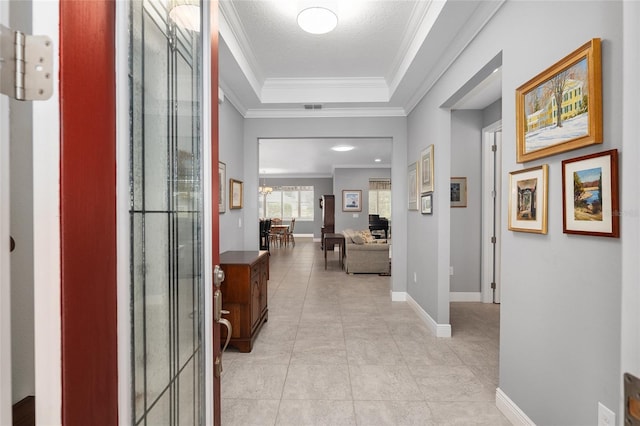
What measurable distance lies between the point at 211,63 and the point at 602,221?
162cm

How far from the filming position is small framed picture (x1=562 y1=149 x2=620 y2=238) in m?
1.18

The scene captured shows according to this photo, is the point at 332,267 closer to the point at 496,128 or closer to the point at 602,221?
the point at 496,128

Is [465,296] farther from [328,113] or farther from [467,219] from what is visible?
[328,113]

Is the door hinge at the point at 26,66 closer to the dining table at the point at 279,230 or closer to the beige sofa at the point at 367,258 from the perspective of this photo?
the beige sofa at the point at 367,258

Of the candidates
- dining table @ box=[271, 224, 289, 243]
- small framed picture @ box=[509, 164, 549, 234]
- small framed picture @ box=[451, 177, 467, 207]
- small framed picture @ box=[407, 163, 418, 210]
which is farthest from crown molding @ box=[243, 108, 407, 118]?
dining table @ box=[271, 224, 289, 243]

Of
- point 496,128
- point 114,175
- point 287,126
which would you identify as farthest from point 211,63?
point 496,128

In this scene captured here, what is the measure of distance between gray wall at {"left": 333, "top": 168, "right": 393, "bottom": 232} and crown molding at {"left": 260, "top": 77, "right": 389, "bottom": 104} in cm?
627

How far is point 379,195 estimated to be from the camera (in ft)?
34.0

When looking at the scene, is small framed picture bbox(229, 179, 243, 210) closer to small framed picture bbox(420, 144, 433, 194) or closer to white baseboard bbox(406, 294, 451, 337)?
small framed picture bbox(420, 144, 433, 194)

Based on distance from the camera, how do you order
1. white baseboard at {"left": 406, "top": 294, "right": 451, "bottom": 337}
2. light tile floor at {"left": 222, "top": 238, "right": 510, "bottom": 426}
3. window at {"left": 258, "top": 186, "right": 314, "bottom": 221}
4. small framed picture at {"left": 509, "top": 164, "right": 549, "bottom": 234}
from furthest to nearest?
window at {"left": 258, "top": 186, "right": 314, "bottom": 221}
white baseboard at {"left": 406, "top": 294, "right": 451, "bottom": 337}
light tile floor at {"left": 222, "top": 238, "right": 510, "bottom": 426}
small framed picture at {"left": 509, "top": 164, "right": 549, "bottom": 234}

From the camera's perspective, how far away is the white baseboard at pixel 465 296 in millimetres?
4289

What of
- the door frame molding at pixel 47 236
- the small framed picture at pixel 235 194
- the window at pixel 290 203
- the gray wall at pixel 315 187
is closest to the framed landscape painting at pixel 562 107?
the door frame molding at pixel 47 236

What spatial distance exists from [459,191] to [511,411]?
9.69 ft

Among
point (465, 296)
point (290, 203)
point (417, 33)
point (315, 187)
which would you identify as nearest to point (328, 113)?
point (417, 33)
